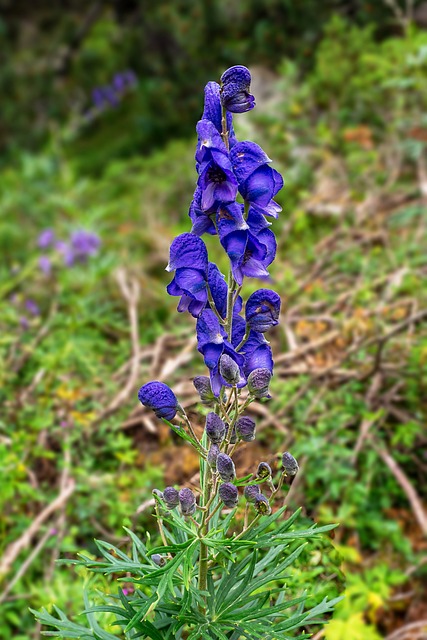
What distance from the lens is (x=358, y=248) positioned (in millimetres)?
3957

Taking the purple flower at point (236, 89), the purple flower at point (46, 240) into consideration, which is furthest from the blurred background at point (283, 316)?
the purple flower at point (236, 89)

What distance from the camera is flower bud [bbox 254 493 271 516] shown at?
1343 mm

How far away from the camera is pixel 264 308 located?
1365 millimetres

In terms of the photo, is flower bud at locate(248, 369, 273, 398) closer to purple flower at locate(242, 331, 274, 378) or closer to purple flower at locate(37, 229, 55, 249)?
purple flower at locate(242, 331, 274, 378)

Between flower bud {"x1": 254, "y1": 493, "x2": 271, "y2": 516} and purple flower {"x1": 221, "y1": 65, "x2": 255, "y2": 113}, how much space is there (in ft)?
2.53

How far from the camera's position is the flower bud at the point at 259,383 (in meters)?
1.31

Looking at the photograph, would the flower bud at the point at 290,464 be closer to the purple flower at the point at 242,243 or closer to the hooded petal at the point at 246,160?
the purple flower at the point at 242,243

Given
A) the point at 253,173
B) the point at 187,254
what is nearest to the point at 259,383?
the point at 187,254

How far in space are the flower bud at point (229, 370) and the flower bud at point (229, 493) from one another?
194mm

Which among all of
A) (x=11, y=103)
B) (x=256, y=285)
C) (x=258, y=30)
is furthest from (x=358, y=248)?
(x=11, y=103)

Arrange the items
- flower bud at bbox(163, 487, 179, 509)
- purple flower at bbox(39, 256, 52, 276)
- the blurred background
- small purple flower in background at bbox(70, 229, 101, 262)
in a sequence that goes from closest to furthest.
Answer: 1. flower bud at bbox(163, 487, 179, 509)
2. the blurred background
3. purple flower at bbox(39, 256, 52, 276)
4. small purple flower in background at bbox(70, 229, 101, 262)

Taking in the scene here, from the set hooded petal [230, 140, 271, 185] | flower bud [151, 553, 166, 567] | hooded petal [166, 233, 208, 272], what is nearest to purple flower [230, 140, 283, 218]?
hooded petal [230, 140, 271, 185]

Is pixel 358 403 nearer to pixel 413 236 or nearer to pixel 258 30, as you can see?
pixel 413 236

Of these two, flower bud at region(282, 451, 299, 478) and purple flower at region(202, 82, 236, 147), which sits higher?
purple flower at region(202, 82, 236, 147)
